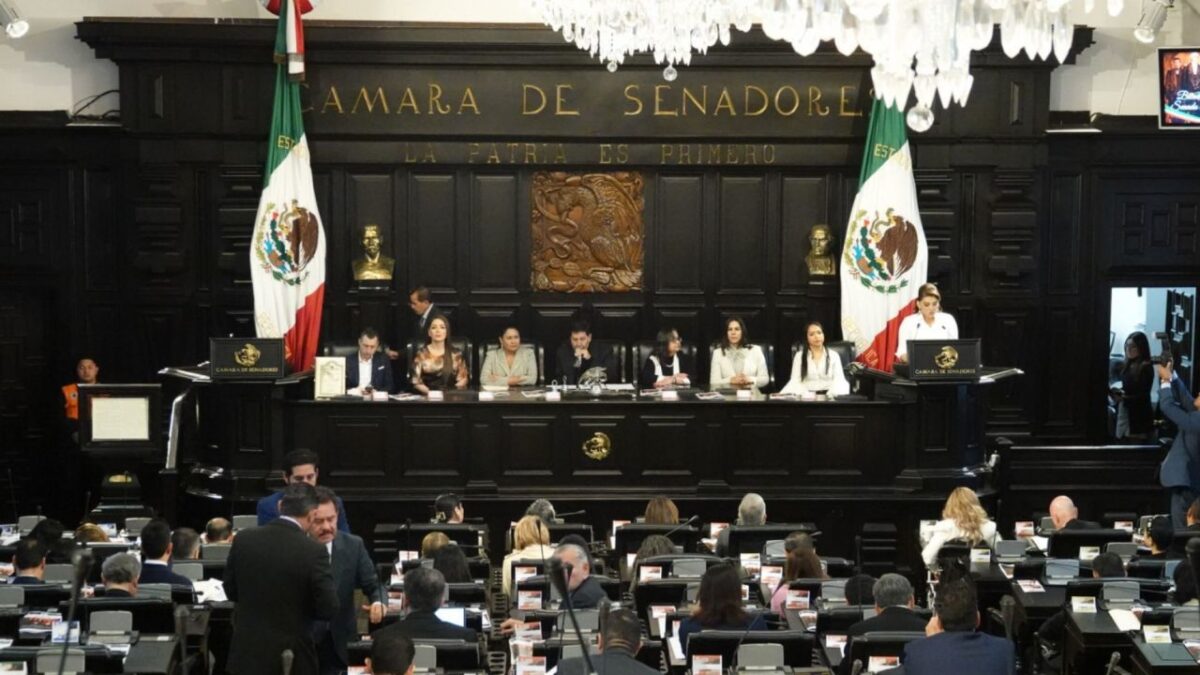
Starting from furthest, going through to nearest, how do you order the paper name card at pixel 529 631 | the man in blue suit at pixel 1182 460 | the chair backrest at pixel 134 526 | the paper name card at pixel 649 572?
the man in blue suit at pixel 1182 460
the chair backrest at pixel 134 526
the paper name card at pixel 649 572
the paper name card at pixel 529 631

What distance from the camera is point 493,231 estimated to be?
1722cm

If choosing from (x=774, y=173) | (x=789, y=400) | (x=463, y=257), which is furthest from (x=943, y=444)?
(x=463, y=257)

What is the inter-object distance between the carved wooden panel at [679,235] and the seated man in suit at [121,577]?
8.51m

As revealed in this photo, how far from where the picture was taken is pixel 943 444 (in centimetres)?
1456

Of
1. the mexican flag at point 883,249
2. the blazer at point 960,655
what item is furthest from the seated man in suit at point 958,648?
the mexican flag at point 883,249

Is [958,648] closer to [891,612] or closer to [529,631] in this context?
[891,612]

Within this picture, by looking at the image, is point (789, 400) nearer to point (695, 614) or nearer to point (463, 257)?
point (463, 257)

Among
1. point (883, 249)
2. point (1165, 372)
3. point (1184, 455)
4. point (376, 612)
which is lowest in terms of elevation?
point (376, 612)

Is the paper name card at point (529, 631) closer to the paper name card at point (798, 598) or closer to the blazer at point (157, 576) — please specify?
the paper name card at point (798, 598)

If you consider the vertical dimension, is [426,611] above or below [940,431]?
below

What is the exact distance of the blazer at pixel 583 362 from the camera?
15797 millimetres

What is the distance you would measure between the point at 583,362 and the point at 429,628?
24.0 feet

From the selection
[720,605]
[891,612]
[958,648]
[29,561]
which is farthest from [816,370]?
[958,648]

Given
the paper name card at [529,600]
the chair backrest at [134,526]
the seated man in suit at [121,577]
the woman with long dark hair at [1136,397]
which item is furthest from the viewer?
the woman with long dark hair at [1136,397]
